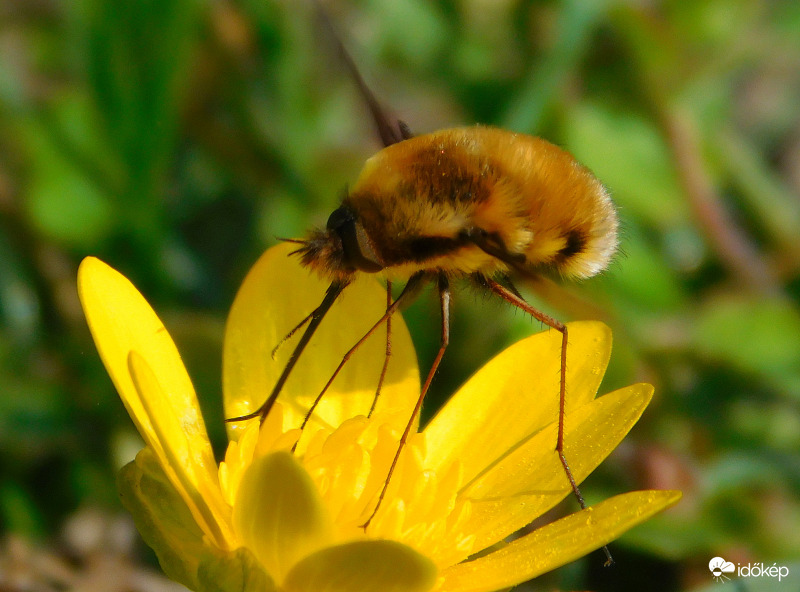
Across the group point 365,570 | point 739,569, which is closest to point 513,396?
point 365,570

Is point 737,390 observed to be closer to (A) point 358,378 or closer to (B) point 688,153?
(B) point 688,153

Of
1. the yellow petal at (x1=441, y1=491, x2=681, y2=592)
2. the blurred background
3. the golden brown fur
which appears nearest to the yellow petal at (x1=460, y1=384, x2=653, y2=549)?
the yellow petal at (x1=441, y1=491, x2=681, y2=592)

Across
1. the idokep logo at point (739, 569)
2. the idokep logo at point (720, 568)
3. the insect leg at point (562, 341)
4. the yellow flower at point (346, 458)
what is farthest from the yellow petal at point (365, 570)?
the idokep logo at point (720, 568)

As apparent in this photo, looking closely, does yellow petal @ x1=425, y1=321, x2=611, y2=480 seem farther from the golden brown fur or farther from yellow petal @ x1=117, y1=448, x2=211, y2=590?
yellow petal @ x1=117, y1=448, x2=211, y2=590

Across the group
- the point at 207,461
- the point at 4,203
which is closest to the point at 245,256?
the point at 4,203

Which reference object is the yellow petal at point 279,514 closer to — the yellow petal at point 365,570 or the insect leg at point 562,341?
the yellow petal at point 365,570
